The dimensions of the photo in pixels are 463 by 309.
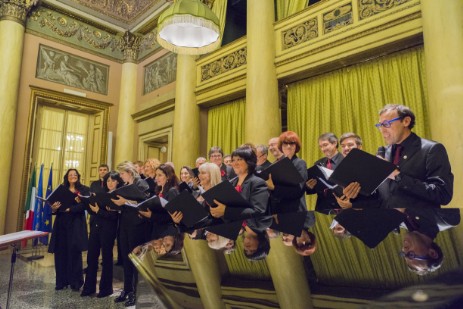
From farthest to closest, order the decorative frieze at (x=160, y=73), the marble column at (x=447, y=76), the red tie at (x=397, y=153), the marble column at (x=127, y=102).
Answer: the marble column at (x=127, y=102), the decorative frieze at (x=160, y=73), the marble column at (x=447, y=76), the red tie at (x=397, y=153)

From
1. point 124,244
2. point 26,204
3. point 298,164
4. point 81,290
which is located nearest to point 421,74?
point 298,164

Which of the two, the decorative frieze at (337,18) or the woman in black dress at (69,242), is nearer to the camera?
the woman in black dress at (69,242)

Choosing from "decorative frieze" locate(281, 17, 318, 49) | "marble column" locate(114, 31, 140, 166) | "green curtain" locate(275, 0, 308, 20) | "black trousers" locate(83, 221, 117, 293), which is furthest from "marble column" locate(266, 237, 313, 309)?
"marble column" locate(114, 31, 140, 166)

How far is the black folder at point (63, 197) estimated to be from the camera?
366 cm

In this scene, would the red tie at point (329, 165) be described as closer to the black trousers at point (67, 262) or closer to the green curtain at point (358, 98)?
the green curtain at point (358, 98)

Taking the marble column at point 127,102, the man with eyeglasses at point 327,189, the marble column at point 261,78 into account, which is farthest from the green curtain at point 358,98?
the marble column at point 127,102

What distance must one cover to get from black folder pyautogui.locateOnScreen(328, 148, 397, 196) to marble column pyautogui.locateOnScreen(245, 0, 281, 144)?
131 inches

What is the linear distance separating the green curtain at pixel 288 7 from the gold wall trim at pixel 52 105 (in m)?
5.66

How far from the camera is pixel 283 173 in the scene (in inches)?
96.0

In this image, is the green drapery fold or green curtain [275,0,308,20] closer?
the green drapery fold

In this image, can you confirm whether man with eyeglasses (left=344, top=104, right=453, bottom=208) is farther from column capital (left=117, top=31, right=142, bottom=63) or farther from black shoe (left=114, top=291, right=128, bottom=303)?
column capital (left=117, top=31, right=142, bottom=63)

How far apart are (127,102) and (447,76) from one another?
7921mm

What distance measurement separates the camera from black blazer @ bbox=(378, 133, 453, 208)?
1.83 m

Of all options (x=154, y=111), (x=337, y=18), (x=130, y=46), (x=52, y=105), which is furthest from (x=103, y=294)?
(x=130, y=46)
